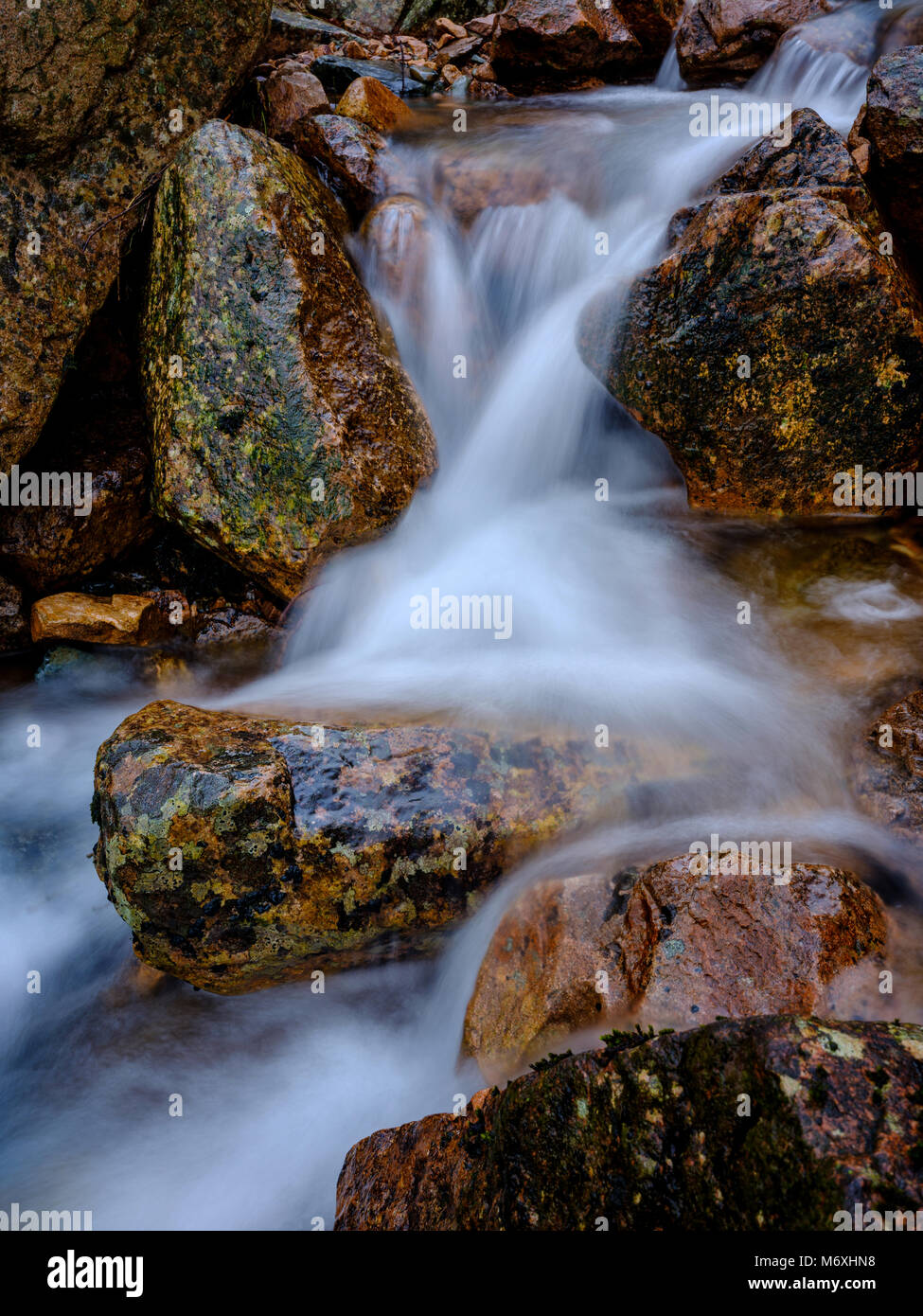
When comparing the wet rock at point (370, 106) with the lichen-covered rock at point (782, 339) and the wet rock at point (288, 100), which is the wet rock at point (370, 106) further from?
the lichen-covered rock at point (782, 339)

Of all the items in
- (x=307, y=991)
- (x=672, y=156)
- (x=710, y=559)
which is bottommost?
(x=307, y=991)

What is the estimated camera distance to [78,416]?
527 cm

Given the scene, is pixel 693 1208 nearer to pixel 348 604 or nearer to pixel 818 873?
pixel 818 873

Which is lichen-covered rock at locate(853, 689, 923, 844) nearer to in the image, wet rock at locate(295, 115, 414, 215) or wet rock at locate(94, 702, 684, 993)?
wet rock at locate(94, 702, 684, 993)

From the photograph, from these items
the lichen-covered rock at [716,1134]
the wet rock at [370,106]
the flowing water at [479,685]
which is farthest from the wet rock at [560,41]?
the lichen-covered rock at [716,1134]

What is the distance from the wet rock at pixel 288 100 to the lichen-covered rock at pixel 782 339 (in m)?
3.75

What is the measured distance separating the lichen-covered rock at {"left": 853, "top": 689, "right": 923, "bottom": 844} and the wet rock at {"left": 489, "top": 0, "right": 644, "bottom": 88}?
8.59 meters

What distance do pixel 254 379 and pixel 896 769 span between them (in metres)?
4.23

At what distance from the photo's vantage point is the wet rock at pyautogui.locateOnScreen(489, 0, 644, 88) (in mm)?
8219

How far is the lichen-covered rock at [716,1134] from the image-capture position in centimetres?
149

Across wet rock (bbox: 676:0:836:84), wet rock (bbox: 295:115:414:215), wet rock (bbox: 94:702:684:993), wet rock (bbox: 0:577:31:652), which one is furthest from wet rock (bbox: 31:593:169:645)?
wet rock (bbox: 676:0:836:84)

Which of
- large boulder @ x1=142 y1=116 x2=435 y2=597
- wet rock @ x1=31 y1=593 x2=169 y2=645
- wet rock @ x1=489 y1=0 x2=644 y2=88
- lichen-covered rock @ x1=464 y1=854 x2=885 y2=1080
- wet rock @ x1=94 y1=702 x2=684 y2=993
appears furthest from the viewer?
wet rock @ x1=489 y1=0 x2=644 y2=88

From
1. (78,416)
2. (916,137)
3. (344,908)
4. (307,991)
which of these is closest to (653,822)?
(344,908)

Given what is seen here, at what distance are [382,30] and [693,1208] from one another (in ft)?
45.0
